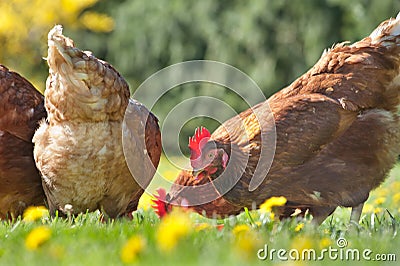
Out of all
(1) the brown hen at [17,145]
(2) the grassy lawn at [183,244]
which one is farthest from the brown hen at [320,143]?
(1) the brown hen at [17,145]

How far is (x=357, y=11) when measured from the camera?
10672mm

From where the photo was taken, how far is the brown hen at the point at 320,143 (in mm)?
4355

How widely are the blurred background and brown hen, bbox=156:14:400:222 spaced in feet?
21.0

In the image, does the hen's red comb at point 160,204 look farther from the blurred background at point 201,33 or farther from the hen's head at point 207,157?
the blurred background at point 201,33

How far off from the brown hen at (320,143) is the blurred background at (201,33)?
6.40 m

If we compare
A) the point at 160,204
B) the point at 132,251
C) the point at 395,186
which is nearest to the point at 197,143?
the point at 160,204

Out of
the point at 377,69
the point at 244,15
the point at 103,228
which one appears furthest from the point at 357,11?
the point at 103,228

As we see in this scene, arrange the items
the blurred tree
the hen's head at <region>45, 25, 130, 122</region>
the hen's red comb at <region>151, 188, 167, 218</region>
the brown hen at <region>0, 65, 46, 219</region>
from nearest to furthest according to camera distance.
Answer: the hen's head at <region>45, 25, 130, 122</region> < the brown hen at <region>0, 65, 46, 219</region> < the hen's red comb at <region>151, 188, 167, 218</region> < the blurred tree

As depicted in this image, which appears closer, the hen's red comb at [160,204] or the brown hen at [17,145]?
the brown hen at [17,145]

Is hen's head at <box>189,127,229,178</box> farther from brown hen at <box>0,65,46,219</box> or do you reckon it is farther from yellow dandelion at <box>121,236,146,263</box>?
yellow dandelion at <box>121,236,146,263</box>

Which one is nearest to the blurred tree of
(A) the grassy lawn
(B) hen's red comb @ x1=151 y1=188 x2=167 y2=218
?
(B) hen's red comb @ x1=151 y1=188 x2=167 y2=218

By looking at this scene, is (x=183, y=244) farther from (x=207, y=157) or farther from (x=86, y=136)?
(x=207, y=157)

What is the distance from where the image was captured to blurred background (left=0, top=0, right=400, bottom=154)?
11.2 meters

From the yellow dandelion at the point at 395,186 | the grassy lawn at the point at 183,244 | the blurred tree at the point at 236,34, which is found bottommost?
the yellow dandelion at the point at 395,186
